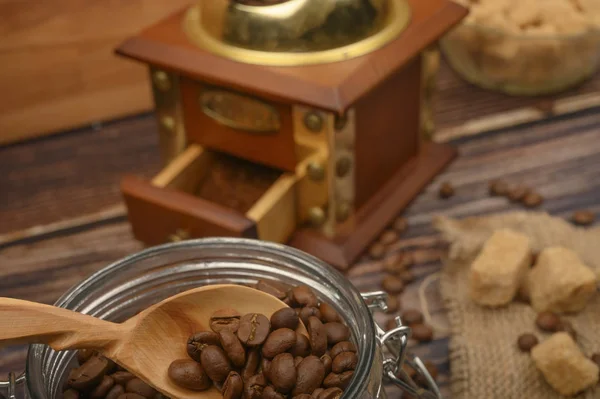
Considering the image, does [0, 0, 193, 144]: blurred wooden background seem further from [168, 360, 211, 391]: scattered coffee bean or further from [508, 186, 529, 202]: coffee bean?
[168, 360, 211, 391]: scattered coffee bean

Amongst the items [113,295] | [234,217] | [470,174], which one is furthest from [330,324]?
[470,174]

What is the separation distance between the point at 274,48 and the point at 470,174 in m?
0.48

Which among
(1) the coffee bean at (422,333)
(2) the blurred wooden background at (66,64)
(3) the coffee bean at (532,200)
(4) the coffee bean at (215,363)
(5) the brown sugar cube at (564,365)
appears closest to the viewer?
(4) the coffee bean at (215,363)

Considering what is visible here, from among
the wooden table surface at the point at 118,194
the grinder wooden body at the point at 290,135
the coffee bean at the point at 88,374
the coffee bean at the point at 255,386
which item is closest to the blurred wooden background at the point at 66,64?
the wooden table surface at the point at 118,194

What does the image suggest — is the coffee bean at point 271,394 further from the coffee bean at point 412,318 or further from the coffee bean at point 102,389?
the coffee bean at point 412,318

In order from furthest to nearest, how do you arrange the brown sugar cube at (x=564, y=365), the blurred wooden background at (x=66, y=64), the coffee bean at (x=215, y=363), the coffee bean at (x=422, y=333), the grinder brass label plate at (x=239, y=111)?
the blurred wooden background at (x=66, y=64) → the grinder brass label plate at (x=239, y=111) → the coffee bean at (x=422, y=333) → the brown sugar cube at (x=564, y=365) → the coffee bean at (x=215, y=363)

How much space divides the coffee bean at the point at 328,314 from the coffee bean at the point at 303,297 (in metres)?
0.01

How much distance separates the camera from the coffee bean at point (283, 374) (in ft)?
2.37

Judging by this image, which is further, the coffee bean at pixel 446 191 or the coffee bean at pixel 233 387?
the coffee bean at pixel 446 191

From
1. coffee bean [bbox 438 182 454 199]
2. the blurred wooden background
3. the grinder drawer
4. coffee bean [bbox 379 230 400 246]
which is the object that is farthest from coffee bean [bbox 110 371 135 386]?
the blurred wooden background

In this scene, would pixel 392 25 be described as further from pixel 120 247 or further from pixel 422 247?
pixel 120 247

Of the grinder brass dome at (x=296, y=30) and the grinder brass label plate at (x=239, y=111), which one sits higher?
the grinder brass dome at (x=296, y=30)

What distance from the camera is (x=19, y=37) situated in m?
1.45

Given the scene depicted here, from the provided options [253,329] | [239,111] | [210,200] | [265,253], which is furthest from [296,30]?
[253,329]
